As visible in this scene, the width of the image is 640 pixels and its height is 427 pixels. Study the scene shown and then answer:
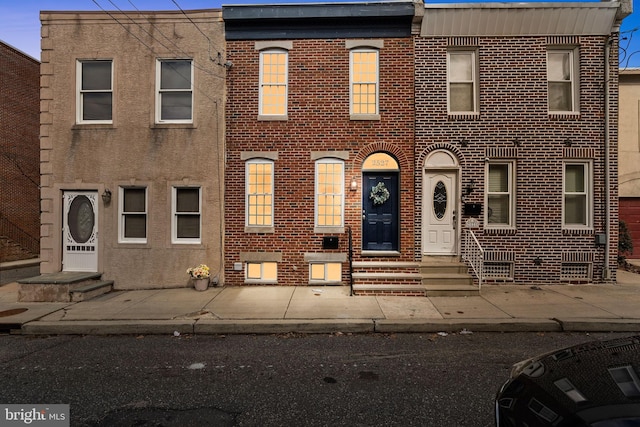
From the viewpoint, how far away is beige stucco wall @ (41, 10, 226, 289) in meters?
9.06

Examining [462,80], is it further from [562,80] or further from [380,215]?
[380,215]

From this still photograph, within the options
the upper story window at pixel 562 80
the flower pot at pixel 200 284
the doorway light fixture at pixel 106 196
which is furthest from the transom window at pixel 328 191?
the upper story window at pixel 562 80

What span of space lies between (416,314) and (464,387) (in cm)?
265

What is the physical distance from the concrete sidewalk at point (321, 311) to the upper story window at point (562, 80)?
188 inches

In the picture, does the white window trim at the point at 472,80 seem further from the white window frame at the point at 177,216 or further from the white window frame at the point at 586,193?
the white window frame at the point at 177,216

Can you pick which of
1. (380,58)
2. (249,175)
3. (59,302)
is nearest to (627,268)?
(380,58)

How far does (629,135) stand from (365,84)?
10.3 metres

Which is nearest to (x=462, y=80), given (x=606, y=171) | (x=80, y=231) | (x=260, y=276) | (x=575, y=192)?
(x=575, y=192)

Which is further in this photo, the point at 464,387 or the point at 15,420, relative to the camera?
the point at 464,387

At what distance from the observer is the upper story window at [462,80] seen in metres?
9.30

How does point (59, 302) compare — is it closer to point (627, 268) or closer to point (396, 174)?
point (396, 174)

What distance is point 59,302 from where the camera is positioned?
7.74m

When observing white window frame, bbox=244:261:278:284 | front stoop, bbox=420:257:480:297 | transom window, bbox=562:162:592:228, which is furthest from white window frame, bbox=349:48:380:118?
transom window, bbox=562:162:592:228

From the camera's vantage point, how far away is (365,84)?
362 inches
